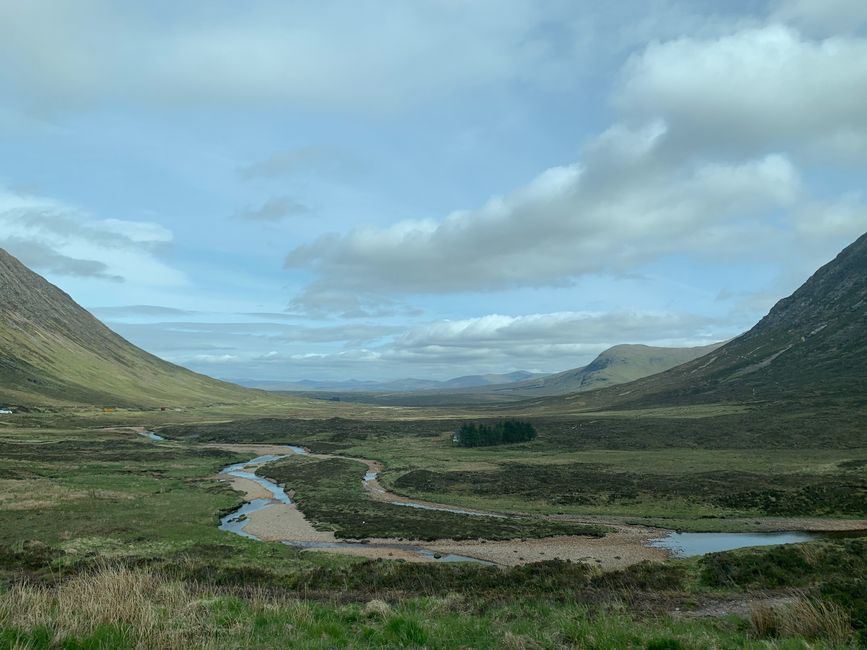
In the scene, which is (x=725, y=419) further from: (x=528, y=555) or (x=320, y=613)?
(x=320, y=613)

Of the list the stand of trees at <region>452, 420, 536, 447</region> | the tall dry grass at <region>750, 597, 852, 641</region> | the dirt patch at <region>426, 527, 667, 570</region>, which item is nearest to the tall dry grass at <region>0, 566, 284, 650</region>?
the tall dry grass at <region>750, 597, 852, 641</region>

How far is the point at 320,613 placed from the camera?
14.5 meters

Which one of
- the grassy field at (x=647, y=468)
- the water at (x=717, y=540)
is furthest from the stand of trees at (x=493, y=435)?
the water at (x=717, y=540)

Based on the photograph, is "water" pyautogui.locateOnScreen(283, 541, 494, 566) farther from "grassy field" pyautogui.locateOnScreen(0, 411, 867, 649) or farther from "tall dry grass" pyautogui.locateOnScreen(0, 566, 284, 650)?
"tall dry grass" pyautogui.locateOnScreen(0, 566, 284, 650)

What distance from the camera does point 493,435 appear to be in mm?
121562

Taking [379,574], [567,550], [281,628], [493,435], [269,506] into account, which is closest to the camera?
[281,628]

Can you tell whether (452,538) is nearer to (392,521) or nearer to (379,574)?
(392,521)

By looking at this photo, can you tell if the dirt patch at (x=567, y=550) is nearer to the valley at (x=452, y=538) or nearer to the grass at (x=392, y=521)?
the valley at (x=452, y=538)

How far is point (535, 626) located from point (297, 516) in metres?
42.7

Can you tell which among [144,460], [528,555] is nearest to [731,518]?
[528,555]

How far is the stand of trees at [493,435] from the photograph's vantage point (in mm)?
119875

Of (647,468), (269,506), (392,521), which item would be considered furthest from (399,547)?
(647,468)

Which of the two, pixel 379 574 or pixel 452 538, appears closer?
pixel 379 574

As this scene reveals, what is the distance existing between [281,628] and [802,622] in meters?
12.2
